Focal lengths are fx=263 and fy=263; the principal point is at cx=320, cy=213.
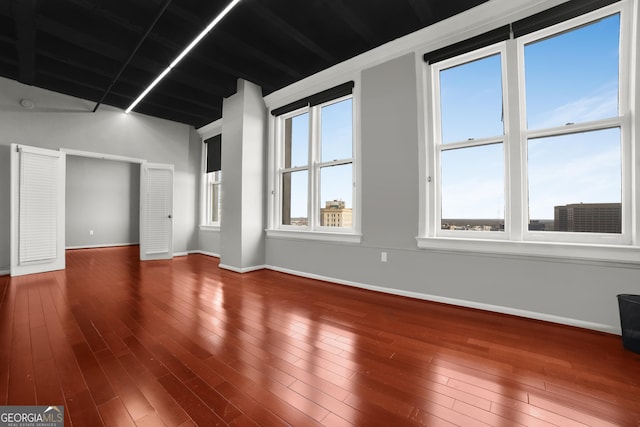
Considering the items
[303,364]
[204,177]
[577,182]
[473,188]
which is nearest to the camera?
[303,364]

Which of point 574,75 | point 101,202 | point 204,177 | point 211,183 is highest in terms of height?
point 574,75

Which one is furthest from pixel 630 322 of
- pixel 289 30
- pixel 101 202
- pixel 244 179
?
pixel 101 202

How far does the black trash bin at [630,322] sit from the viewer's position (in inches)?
75.2

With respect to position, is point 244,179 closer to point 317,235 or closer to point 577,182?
point 317,235

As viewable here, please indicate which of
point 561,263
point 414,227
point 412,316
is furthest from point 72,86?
point 561,263

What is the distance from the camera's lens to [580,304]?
91.1 inches

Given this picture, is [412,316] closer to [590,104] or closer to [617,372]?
[617,372]

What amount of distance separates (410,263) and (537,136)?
1823 mm

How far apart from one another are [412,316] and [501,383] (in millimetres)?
1061

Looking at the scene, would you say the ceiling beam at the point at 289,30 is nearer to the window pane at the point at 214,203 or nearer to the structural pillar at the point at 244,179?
the structural pillar at the point at 244,179

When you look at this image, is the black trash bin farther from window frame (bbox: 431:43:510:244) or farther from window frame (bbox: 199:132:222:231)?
window frame (bbox: 199:132:222:231)

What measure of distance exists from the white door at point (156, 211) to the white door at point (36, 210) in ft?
4.08

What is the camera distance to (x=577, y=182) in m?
2.44

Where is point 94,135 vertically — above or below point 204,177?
above
